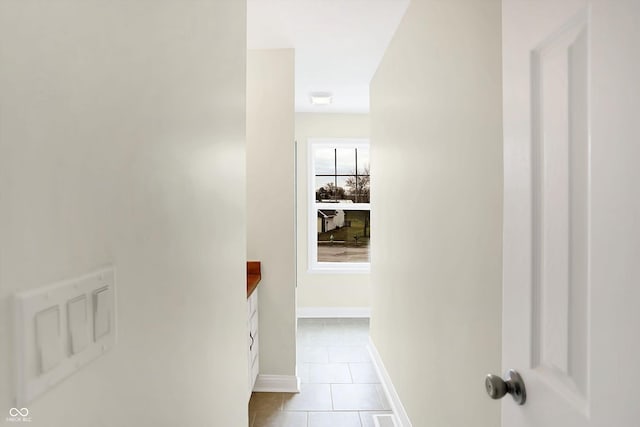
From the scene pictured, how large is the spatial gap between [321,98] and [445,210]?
2.85 metres

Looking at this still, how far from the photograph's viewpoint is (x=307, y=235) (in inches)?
203

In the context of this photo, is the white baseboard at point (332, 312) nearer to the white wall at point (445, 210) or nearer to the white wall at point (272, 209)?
the white wall at point (272, 209)

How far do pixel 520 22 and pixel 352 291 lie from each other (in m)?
4.50

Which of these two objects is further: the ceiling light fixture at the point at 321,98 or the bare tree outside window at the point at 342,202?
the bare tree outside window at the point at 342,202

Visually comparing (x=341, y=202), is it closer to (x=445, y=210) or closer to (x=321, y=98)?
(x=321, y=98)

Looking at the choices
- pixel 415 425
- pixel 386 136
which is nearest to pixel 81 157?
pixel 415 425

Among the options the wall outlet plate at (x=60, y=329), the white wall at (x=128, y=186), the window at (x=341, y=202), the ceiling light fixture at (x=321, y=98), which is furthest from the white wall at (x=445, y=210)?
the window at (x=341, y=202)

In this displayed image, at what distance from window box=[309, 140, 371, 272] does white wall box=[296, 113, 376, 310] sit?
15 centimetres

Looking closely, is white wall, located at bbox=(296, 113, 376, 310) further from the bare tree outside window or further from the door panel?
the door panel

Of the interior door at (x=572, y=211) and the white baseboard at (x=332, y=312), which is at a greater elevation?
the interior door at (x=572, y=211)

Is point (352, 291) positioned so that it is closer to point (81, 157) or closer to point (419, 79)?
point (419, 79)

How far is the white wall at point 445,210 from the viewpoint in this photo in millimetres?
1286

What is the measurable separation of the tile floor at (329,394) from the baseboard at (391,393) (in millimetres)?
47

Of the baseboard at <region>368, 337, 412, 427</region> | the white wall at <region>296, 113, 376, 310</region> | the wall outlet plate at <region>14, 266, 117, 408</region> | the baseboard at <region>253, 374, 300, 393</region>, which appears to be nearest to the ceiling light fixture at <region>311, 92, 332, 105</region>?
the white wall at <region>296, 113, 376, 310</region>
